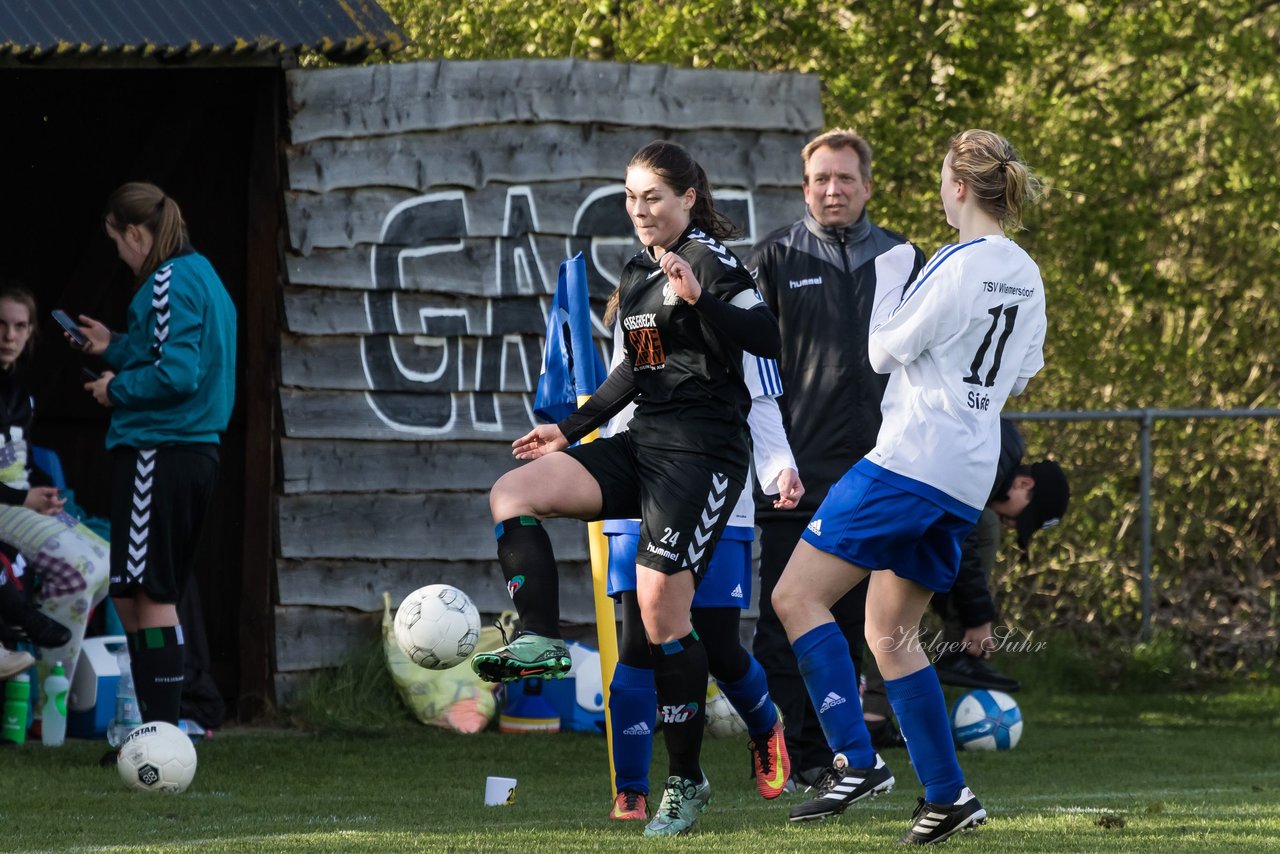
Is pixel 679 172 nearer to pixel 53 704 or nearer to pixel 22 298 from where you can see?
pixel 22 298

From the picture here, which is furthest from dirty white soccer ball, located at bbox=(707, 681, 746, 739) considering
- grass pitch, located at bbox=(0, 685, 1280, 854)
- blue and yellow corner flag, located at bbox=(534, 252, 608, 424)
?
blue and yellow corner flag, located at bbox=(534, 252, 608, 424)

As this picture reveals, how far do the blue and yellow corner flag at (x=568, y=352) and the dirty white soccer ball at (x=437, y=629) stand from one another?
3.56 ft

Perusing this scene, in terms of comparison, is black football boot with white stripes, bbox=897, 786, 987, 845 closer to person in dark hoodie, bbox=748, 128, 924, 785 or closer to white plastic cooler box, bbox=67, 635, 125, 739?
person in dark hoodie, bbox=748, 128, 924, 785

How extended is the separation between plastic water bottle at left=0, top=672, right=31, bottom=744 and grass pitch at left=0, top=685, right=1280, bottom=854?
0.08m

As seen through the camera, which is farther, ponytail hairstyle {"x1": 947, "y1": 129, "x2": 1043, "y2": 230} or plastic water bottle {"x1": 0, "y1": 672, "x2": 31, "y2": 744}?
plastic water bottle {"x1": 0, "y1": 672, "x2": 31, "y2": 744}

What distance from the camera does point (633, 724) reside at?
18.4 ft

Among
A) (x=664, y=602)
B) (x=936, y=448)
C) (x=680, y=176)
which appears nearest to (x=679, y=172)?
(x=680, y=176)

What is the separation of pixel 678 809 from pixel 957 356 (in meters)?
1.50

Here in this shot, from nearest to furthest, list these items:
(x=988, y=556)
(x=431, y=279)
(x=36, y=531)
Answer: (x=36, y=531) → (x=431, y=279) → (x=988, y=556)

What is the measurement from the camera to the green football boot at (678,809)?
5250 mm

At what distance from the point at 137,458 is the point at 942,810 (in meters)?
3.42

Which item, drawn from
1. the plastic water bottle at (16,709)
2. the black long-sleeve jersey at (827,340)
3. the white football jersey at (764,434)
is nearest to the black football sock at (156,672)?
the plastic water bottle at (16,709)

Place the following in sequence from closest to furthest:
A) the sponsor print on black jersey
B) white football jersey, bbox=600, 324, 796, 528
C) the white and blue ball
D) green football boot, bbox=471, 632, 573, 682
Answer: green football boot, bbox=471, 632, 573, 682 → the sponsor print on black jersey → white football jersey, bbox=600, 324, 796, 528 → the white and blue ball

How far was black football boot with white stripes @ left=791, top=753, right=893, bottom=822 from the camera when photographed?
5375mm
